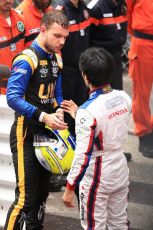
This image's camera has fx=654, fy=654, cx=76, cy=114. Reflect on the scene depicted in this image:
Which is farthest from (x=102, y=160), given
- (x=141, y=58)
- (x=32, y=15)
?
(x=141, y=58)

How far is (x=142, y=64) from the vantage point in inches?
292

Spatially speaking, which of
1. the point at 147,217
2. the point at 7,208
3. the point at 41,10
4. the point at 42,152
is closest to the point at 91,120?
the point at 42,152

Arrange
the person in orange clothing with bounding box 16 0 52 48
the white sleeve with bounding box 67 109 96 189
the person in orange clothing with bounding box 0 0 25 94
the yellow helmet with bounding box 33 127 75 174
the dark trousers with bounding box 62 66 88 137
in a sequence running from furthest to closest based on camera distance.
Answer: the dark trousers with bounding box 62 66 88 137 < the person in orange clothing with bounding box 16 0 52 48 < the person in orange clothing with bounding box 0 0 25 94 < the yellow helmet with bounding box 33 127 75 174 < the white sleeve with bounding box 67 109 96 189

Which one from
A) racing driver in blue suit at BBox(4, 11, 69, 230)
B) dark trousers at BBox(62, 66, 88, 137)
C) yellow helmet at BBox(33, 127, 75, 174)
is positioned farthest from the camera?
dark trousers at BBox(62, 66, 88, 137)

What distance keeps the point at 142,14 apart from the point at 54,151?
9.54 ft

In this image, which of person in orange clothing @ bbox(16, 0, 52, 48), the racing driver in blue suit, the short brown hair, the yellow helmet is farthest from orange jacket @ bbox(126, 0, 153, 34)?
the yellow helmet

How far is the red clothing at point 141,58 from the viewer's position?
725 centimetres

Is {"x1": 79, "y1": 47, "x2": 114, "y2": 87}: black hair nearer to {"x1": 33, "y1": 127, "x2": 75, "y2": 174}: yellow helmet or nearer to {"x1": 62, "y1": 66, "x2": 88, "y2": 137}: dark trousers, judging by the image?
{"x1": 33, "y1": 127, "x2": 75, "y2": 174}: yellow helmet

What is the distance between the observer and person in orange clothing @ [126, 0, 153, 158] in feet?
23.8

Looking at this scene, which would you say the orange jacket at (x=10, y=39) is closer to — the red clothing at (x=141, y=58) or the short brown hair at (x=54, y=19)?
the short brown hair at (x=54, y=19)

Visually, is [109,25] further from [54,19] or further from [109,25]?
[54,19]

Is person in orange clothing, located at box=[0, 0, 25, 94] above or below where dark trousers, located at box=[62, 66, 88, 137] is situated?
above

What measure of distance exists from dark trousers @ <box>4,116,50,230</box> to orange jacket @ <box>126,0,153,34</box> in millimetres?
2777

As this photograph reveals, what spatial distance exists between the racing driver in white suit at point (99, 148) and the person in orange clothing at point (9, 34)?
5.33 ft
